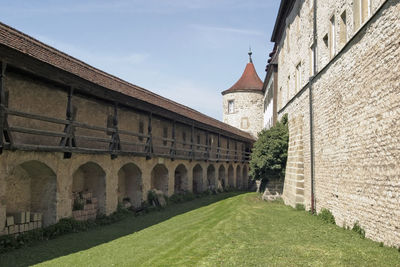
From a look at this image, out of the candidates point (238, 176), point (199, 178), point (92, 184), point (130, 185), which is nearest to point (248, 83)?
point (238, 176)

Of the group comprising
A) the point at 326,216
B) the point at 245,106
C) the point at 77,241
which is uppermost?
the point at 245,106

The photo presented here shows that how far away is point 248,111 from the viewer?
39062 millimetres

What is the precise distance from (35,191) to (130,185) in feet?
16.8

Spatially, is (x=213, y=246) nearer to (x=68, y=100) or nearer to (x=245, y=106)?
(x=68, y=100)

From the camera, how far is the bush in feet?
35.9

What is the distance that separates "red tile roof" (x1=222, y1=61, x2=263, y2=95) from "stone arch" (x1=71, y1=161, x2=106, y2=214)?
95.5ft

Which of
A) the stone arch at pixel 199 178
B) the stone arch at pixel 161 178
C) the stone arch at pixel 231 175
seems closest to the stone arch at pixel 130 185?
the stone arch at pixel 161 178

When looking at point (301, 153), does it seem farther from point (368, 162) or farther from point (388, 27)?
point (388, 27)

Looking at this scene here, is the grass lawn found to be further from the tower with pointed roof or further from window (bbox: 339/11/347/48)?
the tower with pointed roof

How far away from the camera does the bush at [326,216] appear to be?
10.9m

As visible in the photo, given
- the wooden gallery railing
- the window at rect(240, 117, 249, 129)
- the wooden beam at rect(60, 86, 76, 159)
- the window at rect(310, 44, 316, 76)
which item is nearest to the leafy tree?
the wooden gallery railing

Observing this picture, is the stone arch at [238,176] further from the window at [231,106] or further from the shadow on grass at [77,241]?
the shadow on grass at [77,241]

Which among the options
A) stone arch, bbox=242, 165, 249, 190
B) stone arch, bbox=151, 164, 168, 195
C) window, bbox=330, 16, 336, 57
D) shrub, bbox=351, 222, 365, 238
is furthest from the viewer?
stone arch, bbox=242, 165, 249, 190

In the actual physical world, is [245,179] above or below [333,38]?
below
